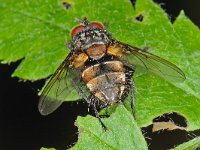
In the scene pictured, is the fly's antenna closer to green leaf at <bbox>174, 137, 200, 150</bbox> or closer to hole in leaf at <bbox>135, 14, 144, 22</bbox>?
hole in leaf at <bbox>135, 14, 144, 22</bbox>

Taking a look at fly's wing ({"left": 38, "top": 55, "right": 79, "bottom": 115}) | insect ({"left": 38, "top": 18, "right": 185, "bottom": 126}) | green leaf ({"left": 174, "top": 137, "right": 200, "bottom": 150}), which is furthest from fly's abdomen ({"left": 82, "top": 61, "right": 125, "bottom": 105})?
green leaf ({"left": 174, "top": 137, "right": 200, "bottom": 150})

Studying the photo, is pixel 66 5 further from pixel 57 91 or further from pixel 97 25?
pixel 57 91

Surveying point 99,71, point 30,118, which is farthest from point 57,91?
point 30,118

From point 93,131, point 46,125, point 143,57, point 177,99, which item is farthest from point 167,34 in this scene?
point 46,125

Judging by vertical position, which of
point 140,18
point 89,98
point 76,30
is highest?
point 140,18

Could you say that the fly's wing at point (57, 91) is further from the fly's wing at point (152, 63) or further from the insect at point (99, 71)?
the fly's wing at point (152, 63)

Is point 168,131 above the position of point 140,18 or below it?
below

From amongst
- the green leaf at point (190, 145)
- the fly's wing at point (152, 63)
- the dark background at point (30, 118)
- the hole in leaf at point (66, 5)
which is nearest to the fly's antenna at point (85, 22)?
the hole in leaf at point (66, 5)
